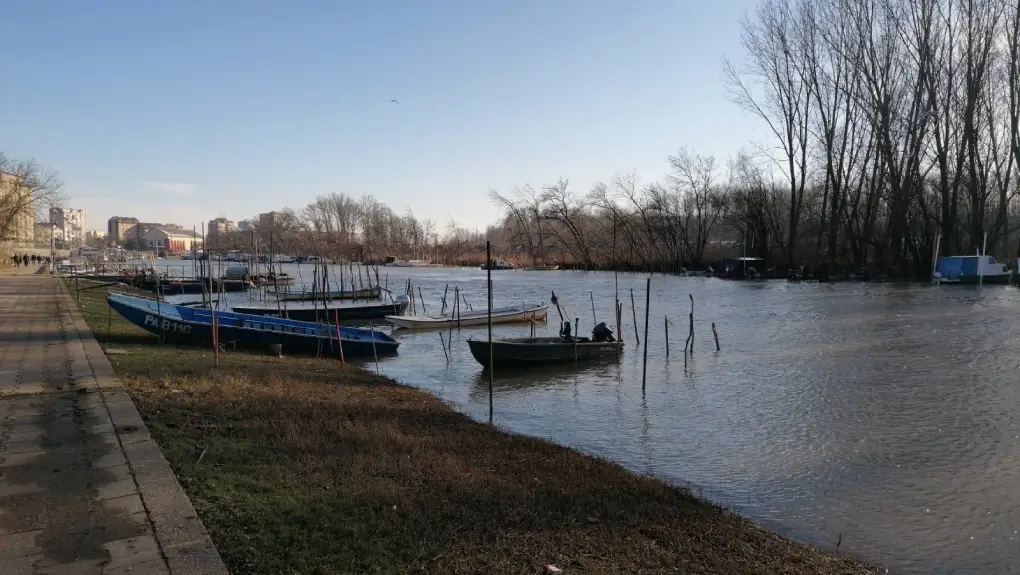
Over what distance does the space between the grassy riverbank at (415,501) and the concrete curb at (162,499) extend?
0.42 feet

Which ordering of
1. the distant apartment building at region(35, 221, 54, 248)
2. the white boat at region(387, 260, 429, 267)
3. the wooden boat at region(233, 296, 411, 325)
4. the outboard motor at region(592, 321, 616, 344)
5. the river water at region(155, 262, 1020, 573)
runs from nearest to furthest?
the river water at region(155, 262, 1020, 573)
the outboard motor at region(592, 321, 616, 344)
the wooden boat at region(233, 296, 411, 325)
the distant apartment building at region(35, 221, 54, 248)
the white boat at region(387, 260, 429, 267)

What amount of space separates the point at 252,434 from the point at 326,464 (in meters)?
1.53

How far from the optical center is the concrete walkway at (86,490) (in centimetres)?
426

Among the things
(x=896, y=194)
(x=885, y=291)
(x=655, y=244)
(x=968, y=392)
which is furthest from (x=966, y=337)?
(x=655, y=244)

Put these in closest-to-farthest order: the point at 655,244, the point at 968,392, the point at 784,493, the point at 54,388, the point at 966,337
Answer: the point at 784,493
the point at 54,388
the point at 968,392
the point at 966,337
the point at 655,244

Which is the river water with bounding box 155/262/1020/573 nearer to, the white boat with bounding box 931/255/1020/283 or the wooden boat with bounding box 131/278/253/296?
the white boat with bounding box 931/255/1020/283

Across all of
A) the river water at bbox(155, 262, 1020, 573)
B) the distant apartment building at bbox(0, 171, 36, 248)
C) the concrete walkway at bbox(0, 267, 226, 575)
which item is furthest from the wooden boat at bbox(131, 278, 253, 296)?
the concrete walkway at bbox(0, 267, 226, 575)

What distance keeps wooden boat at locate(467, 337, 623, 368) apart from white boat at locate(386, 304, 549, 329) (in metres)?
7.80

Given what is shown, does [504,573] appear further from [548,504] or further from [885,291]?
[885,291]

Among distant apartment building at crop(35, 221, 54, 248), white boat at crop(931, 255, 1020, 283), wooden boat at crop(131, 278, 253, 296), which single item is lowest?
wooden boat at crop(131, 278, 253, 296)

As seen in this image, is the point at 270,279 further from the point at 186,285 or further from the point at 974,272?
the point at 974,272

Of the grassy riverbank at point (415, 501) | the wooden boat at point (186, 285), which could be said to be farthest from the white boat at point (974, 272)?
the wooden boat at point (186, 285)

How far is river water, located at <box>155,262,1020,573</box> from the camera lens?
7368 mm

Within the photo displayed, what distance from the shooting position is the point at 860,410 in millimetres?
12906
